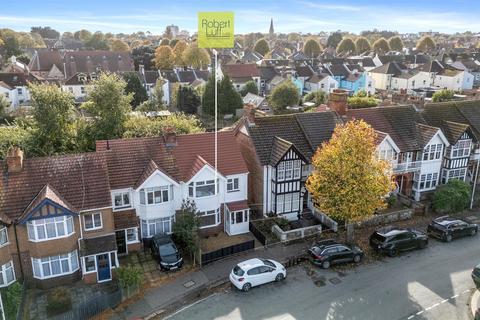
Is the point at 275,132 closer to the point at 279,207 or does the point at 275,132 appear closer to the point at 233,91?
the point at 279,207

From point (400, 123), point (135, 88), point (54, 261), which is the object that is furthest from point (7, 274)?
point (135, 88)

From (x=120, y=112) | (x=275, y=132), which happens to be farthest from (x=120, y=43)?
(x=275, y=132)

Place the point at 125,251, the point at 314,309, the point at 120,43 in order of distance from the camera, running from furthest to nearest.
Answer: the point at 120,43 < the point at 125,251 < the point at 314,309

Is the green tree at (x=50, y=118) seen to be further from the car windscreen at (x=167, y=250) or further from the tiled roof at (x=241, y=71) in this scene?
the tiled roof at (x=241, y=71)

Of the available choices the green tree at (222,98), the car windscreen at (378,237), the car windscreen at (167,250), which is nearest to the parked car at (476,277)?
the car windscreen at (378,237)

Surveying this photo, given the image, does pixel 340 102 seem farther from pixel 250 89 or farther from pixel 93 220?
pixel 250 89

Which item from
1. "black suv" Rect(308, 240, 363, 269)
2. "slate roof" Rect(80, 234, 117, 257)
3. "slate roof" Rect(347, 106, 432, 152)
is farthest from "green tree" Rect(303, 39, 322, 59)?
"slate roof" Rect(80, 234, 117, 257)
